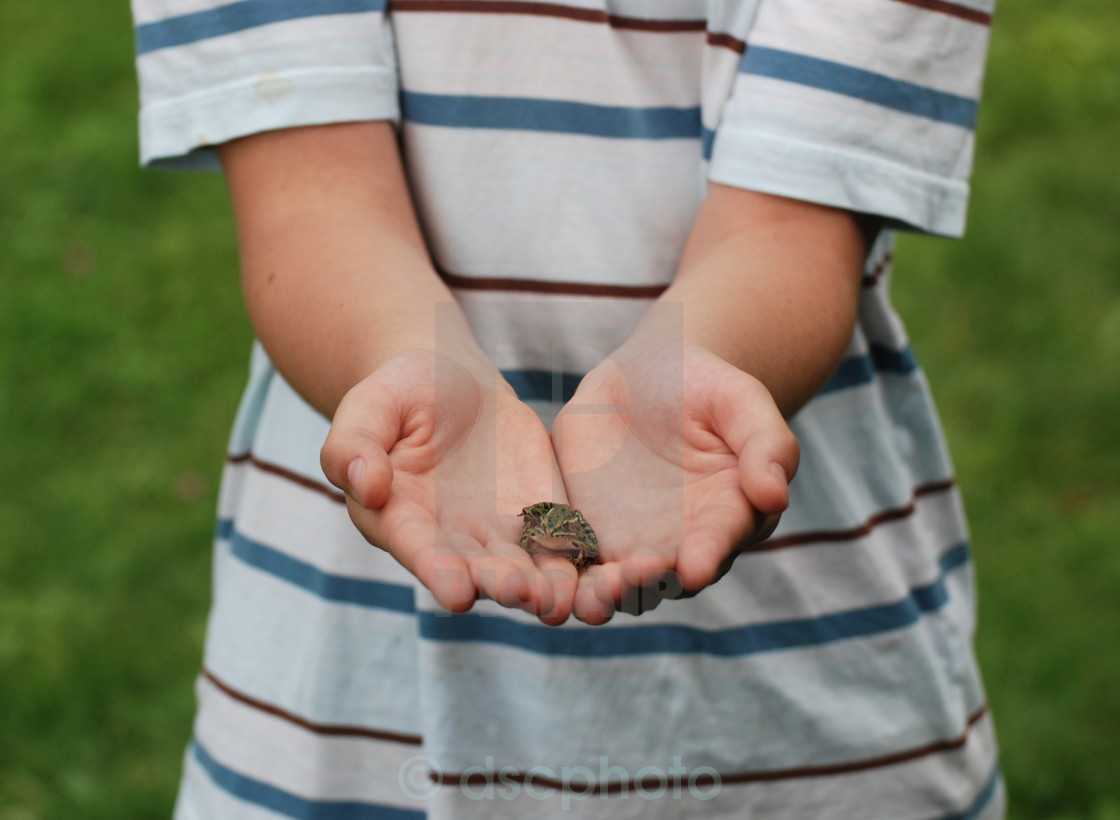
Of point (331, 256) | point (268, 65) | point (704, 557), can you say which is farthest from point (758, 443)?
point (268, 65)

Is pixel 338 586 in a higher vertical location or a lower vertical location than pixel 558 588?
lower

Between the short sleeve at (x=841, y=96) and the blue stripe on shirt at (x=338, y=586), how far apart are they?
0.77 m

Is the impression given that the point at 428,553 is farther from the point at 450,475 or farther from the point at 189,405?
the point at 189,405

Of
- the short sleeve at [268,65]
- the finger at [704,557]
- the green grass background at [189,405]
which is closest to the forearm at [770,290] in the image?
the finger at [704,557]

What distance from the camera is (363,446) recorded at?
1.33m

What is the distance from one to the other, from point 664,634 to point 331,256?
0.72 metres

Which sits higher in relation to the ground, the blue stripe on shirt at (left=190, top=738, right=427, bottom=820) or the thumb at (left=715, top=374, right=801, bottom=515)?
the thumb at (left=715, top=374, right=801, bottom=515)

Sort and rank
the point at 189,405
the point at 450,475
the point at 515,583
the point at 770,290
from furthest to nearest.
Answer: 1. the point at 189,405
2. the point at 770,290
3. the point at 450,475
4. the point at 515,583

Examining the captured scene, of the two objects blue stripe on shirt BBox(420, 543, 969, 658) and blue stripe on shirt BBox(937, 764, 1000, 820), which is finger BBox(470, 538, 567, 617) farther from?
blue stripe on shirt BBox(937, 764, 1000, 820)

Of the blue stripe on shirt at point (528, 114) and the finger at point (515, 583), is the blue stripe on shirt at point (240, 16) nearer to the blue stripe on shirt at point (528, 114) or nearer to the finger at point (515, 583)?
the blue stripe on shirt at point (528, 114)

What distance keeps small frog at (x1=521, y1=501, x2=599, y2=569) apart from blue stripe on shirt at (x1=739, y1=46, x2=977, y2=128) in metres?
0.66

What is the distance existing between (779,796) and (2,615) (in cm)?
273

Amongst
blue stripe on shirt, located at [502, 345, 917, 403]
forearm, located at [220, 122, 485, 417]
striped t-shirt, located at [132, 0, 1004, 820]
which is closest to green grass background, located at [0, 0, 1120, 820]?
striped t-shirt, located at [132, 0, 1004, 820]

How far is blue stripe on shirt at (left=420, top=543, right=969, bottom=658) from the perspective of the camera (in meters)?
1.73
